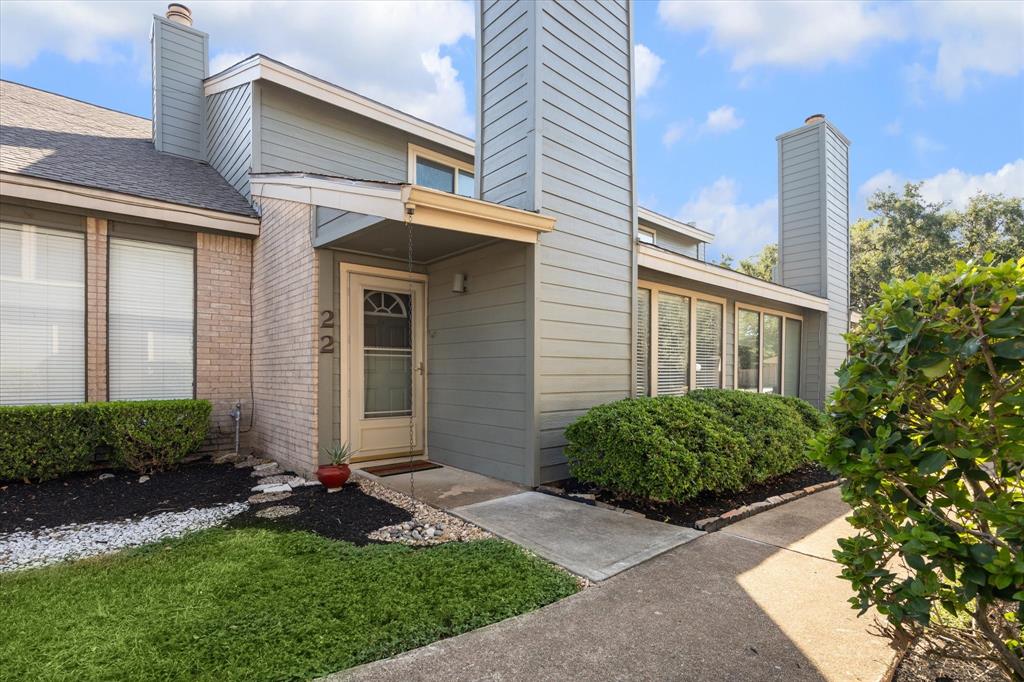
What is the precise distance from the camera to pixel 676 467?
13.3 feet

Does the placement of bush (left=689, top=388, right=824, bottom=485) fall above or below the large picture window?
below

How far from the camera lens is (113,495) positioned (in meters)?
4.95

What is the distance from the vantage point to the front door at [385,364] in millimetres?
5820

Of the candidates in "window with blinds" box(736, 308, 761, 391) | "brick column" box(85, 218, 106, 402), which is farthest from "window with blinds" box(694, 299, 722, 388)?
"brick column" box(85, 218, 106, 402)

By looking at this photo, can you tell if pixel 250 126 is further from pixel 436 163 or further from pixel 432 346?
pixel 432 346

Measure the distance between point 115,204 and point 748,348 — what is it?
381 inches

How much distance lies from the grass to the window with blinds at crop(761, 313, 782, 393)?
7909mm

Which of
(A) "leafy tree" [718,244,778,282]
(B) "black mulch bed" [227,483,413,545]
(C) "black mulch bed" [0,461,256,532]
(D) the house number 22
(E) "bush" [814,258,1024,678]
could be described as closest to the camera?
(E) "bush" [814,258,1024,678]

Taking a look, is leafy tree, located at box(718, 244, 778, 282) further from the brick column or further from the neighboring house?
the brick column

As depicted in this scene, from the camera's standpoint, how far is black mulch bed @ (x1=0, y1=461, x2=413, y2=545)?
3971 mm

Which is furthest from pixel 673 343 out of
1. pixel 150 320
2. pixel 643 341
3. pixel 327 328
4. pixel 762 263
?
Result: pixel 762 263

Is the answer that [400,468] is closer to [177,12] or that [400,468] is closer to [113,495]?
[113,495]

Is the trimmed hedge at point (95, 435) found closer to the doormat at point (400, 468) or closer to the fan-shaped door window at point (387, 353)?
the fan-shaped door window at point (387, 353)

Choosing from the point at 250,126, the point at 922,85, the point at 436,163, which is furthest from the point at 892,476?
the point at 922,85
